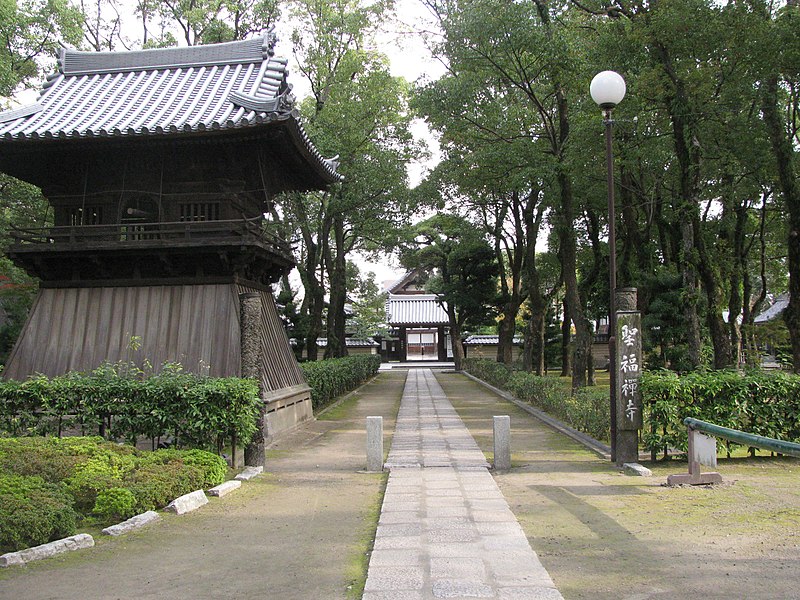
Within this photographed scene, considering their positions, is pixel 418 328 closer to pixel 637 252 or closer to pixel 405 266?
pixel 405 266

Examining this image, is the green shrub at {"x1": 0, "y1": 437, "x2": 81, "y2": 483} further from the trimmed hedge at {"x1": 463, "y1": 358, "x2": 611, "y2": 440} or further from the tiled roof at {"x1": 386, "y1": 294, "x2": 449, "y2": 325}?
the tiled roof at {"x1": 386, "y1": 294, "x2": 449, "y2": 325}

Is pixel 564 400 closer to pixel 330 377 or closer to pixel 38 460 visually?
pixel 330 377

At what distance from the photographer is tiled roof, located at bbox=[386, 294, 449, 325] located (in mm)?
53903

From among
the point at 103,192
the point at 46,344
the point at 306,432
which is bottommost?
the point at 306,432

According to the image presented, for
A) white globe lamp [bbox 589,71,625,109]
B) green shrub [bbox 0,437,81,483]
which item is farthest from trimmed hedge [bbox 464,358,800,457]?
green shrub [bbox 0,437,81,483]

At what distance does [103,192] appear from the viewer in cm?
1390

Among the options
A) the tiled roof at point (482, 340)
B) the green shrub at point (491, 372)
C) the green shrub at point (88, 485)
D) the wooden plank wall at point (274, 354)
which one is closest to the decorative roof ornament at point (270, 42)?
the wooden plank wall at point (274, 354)

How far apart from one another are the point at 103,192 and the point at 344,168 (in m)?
12.3

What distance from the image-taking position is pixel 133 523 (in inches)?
259

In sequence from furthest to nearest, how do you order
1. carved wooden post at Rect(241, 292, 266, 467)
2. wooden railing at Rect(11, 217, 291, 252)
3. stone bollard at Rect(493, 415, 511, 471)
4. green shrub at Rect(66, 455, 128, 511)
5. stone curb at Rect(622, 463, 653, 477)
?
1. wooden railing at Rect(11, 217, 291, 252)
2. carved wooden post at Rect(241, 292, 266, 467)
3. stone bollard at Rect(493, 415, 511, 471)
4. stone curb at Rect(622, 463, 653, 477)
5. green shrub at Rect(66, 455, 128, 511)

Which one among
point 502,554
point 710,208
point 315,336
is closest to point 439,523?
point 502,554

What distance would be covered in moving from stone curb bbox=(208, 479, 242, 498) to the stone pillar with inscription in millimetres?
5560

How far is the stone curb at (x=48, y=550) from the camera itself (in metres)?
5.38

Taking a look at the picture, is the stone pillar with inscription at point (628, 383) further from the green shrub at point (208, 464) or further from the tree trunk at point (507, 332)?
the tree trunk at point (507, 332)
